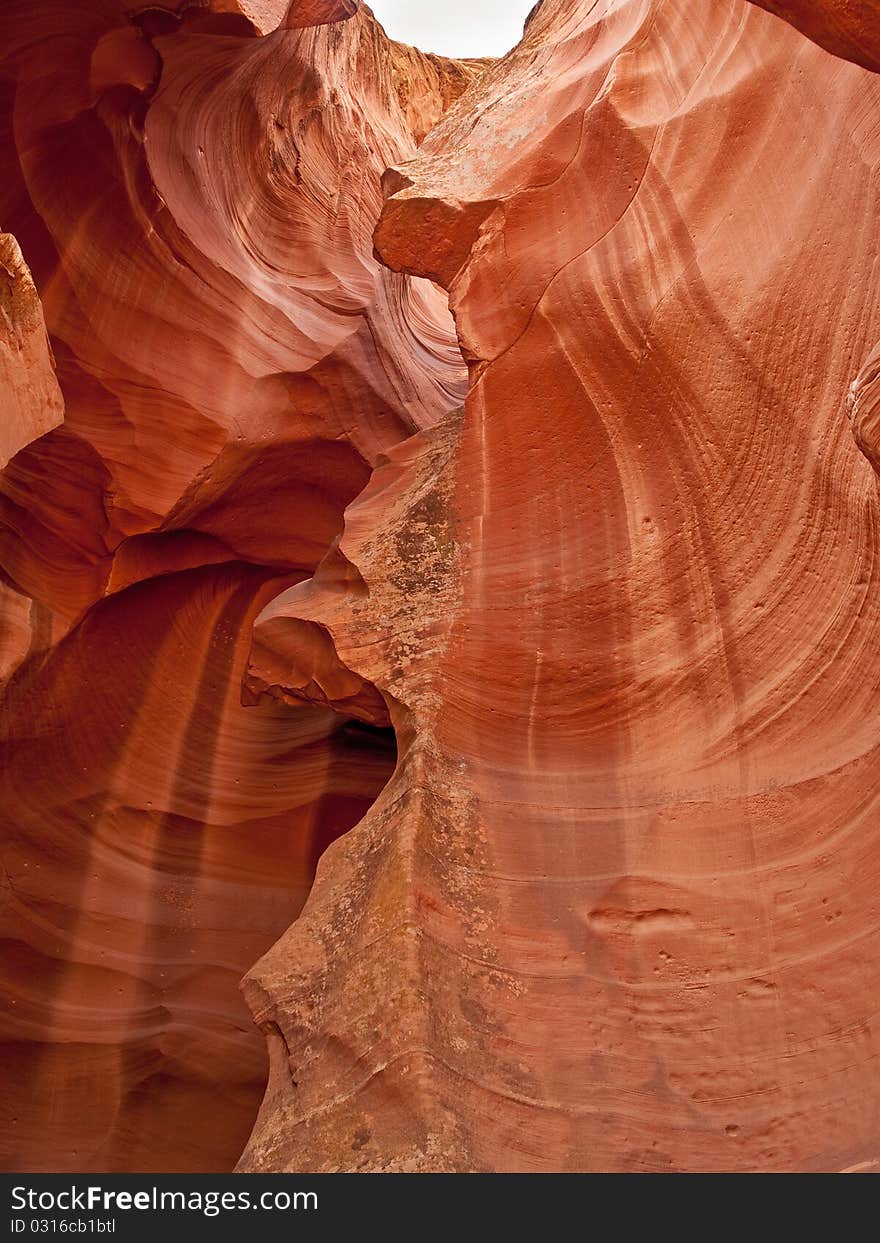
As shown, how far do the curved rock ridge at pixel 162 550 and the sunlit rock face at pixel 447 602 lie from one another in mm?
25

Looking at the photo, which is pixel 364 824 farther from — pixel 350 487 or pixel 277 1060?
pixel 350 487

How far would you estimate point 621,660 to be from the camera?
4.80 m

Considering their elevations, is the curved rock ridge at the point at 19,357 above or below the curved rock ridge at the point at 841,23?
above

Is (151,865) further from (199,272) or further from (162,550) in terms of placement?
(199,272)

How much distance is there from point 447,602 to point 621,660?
802 millimetres

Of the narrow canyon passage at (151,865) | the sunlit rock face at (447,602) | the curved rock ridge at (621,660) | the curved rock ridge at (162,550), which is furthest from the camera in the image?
the narrow canyon passage at (151,865)

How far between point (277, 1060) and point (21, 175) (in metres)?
4.80

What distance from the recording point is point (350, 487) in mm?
7785

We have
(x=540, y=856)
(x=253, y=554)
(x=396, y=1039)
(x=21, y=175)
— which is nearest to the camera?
(x=396, y=1039)

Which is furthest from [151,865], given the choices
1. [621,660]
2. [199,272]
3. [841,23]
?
[841,23]

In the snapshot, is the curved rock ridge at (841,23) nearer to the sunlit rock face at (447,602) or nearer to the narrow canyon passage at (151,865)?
the sunlit rock face at (447,602)

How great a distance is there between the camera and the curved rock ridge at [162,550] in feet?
21.8

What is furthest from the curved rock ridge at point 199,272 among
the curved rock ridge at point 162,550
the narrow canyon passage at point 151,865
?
the narrow canyon passage at point 151,865

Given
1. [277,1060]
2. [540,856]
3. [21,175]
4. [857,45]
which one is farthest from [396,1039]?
[21,175]
